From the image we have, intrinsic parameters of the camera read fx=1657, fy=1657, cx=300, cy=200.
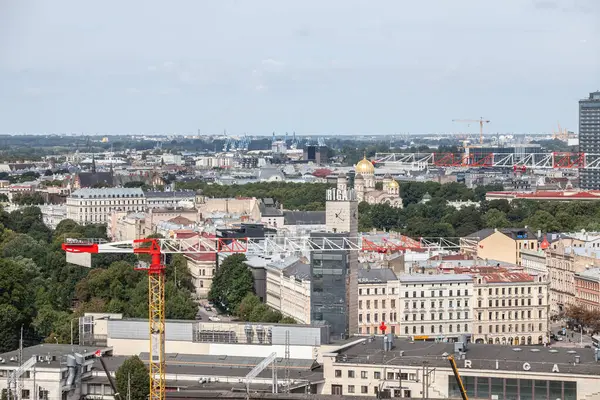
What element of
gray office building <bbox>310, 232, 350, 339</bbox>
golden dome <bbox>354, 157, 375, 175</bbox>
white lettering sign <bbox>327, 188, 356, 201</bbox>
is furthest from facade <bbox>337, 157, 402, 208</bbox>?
gray office building <bbox>310, 232, 350, 339</bbox>

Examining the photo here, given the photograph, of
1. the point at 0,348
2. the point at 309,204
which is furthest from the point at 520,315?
the point at 309,204

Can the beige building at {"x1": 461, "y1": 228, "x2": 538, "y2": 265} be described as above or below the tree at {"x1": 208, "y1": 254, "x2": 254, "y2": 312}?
above

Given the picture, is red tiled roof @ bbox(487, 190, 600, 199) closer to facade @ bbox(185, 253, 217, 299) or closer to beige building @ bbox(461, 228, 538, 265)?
beige building @ bbox(461, 228, 538, 265)

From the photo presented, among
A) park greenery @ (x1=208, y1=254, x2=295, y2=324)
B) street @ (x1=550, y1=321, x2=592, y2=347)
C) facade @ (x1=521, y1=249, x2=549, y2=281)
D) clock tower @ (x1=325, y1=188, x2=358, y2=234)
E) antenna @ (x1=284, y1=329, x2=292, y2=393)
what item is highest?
clock tower @ (x1=325, y1=188, x2=358, y2=234)

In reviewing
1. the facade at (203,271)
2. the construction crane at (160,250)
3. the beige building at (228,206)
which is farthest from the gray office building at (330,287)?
the beige building at (228,206)

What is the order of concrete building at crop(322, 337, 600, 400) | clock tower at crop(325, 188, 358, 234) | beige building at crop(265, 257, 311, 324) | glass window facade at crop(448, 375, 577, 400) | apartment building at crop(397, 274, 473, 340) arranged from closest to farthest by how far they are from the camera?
glass window facade at crop(448, 375, 577, 400) → concrete building at crop(322, 337, 600, 400) → clock tower at crop(325, 188, 358, 234) → apartment building at crop(397, 274, 473, 340) → beige building at crop(265, 257, 311, 324)

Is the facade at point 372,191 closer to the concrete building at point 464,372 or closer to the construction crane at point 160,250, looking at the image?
the construction crane at point 160,250

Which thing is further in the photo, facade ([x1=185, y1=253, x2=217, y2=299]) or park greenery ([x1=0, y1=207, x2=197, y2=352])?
facade ([x1=185, y1=253, x2=217, y2=299])
